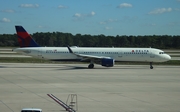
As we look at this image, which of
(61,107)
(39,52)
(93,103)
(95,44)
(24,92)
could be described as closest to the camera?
(61,107)

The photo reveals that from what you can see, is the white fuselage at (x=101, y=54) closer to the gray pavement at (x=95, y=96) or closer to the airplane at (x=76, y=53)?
the airplane at (x=76, y=53)

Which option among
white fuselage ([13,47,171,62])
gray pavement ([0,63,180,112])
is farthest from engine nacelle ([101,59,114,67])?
gray pavement ([0,63,180,112])

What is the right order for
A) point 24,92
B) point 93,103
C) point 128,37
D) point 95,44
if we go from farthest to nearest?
point 128,37, point 95,44, point 24,92, point 93,103

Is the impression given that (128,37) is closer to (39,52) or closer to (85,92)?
(39,52)

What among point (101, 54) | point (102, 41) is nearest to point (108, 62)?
point (101, 54)

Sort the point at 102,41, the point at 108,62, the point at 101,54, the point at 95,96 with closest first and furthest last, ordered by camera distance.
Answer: the point at 95,96 < the point at 108,62 < the point at 101,54 < the point at 102,41

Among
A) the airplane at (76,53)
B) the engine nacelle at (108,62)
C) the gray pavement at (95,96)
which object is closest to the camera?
the gray pavement at (95,96)

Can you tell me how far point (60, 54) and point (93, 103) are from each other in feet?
88.0

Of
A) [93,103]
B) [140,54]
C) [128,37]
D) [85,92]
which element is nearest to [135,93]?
[85,92]

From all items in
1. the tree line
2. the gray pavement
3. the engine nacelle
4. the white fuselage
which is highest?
the tree line

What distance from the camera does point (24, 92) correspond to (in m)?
21.2

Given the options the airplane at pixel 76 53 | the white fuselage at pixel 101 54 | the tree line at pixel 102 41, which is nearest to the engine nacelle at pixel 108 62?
the airplane at pixel 76 53

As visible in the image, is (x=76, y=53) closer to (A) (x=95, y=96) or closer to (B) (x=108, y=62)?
(B) (x=108, y=62)

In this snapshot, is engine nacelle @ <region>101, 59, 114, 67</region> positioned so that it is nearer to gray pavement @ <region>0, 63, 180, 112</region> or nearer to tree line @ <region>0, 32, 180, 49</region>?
gray pavement @ <region>0, 63, 180, 112</region>
